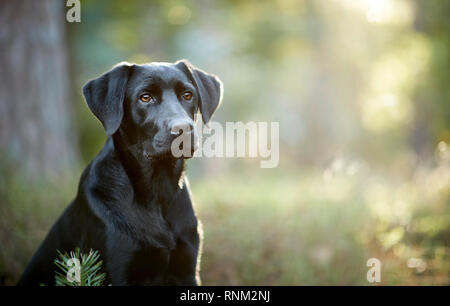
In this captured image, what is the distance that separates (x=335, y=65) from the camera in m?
15.5

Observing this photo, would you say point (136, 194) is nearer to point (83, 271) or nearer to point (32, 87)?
point (83, 271)

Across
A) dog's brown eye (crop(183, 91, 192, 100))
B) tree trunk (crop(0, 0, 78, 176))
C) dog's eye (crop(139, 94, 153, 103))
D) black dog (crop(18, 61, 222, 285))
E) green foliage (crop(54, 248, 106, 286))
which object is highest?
tree trunk (crop(0, 0, 78, 176))

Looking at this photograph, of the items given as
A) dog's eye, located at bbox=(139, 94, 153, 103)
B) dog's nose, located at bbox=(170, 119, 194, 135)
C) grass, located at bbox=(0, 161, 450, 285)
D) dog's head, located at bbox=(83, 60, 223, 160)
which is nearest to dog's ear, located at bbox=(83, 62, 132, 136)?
dog's head, located at bbox=(83, 60, 223, 160)

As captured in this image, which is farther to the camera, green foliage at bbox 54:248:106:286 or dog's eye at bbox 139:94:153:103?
dog's eye at bbox 139:94:153:103

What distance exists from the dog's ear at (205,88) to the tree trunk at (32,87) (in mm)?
3179

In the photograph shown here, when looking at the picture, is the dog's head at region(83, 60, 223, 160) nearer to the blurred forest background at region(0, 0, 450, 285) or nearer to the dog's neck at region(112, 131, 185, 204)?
the dog's neck at region(112, 131, 185, 204)

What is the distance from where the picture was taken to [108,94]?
3.07 meters

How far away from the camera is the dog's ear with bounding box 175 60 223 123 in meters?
3.42

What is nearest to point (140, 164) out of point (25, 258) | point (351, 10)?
point (25, 258)

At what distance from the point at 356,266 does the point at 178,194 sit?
2.26 m

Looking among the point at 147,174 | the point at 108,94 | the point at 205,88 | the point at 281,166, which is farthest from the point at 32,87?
the point at 281,166

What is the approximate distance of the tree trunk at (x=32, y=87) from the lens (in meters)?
5.75
